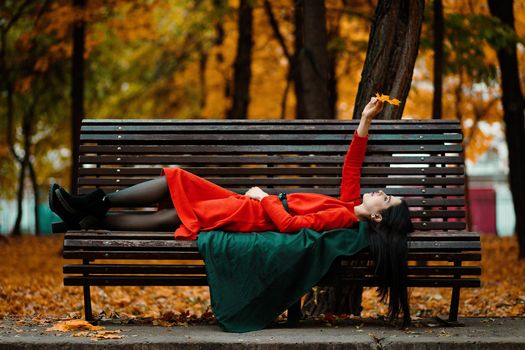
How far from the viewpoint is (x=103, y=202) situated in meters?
5.88

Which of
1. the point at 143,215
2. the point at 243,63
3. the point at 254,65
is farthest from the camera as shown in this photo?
the point at 254,65

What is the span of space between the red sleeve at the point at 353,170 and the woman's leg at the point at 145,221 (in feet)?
4.17

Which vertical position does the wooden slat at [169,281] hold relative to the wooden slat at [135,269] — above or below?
below

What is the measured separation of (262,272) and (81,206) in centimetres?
138

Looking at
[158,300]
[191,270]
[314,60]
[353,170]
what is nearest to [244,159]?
[353,170]

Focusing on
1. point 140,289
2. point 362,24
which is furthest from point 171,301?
point 362,24

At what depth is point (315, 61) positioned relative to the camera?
991 cm

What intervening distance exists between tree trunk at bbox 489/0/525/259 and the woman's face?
775 centimetres

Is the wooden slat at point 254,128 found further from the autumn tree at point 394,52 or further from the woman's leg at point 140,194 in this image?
the woman's leg at point 140,194

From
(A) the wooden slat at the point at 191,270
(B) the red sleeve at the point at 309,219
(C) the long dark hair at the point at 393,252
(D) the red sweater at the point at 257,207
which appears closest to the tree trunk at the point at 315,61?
(D) the red sweater at the point at 257,207

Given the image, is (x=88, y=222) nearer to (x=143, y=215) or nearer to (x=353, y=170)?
(x=143, y=215)

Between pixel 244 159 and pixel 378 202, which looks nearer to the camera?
pixel 378 202

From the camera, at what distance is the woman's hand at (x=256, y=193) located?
19.5 ft

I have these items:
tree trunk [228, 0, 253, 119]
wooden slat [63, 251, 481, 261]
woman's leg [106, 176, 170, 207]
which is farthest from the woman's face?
tree trunk [228, 0, 253, 119]
